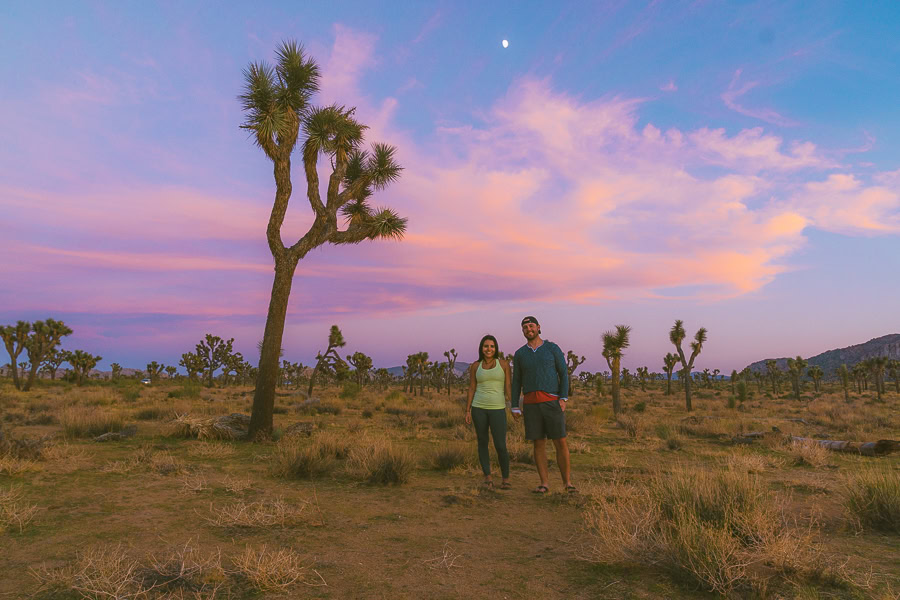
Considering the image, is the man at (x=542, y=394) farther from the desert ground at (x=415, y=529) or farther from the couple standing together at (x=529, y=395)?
the desert ground at (x=415, y=529)

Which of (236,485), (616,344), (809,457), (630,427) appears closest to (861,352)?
(616,344)

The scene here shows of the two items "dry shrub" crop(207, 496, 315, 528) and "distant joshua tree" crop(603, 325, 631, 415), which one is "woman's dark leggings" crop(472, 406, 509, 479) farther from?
"distant joshua tree" crop(603, 325, 631, 415)

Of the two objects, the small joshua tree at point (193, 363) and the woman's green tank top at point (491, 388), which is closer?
the woman's green tank top at point (491, 388)

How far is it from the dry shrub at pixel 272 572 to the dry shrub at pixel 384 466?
3583 mm

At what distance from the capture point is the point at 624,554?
12.3 feet

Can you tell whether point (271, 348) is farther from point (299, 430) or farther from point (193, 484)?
point (193, 484)

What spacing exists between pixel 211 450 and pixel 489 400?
622cm

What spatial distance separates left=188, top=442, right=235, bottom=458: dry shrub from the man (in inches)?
248

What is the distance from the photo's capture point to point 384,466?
7340 mm

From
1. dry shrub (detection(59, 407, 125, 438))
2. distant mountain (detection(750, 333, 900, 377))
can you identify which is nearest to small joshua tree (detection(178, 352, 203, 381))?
dry shrub (detection(59, 407, 125, 438))

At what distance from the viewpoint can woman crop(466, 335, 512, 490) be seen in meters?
6.80

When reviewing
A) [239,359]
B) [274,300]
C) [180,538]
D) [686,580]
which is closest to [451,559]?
[686,580]

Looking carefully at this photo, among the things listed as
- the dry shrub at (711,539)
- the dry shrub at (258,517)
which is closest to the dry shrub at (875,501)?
the dry shrub at (711,539)

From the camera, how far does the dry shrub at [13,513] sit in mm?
4750
